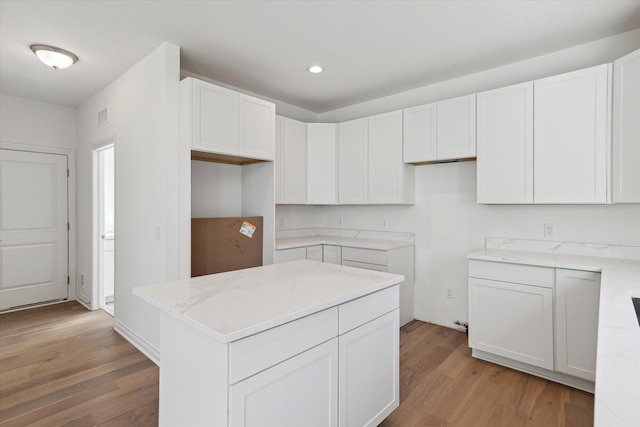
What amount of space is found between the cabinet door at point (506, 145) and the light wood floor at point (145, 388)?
147 cm

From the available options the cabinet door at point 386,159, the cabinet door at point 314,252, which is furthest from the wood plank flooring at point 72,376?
the cabinet door at point 386,159

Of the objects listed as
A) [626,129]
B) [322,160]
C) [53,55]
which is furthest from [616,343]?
[53,55]

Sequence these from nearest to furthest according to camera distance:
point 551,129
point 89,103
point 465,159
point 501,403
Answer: point 501,403
point 551,129
point 465,159
point 89,103

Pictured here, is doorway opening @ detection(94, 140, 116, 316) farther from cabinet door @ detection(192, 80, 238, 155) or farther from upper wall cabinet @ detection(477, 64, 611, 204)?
upper wall cabinet @ detection(477, 64, 611, 204)

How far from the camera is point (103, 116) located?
147 inches

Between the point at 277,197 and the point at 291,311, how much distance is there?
2620 mm

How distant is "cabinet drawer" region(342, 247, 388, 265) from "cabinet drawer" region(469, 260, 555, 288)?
2.99 feet

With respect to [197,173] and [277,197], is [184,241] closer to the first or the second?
[197,173]

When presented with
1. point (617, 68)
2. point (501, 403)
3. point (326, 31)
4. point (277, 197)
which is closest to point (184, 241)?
point (277, 197)

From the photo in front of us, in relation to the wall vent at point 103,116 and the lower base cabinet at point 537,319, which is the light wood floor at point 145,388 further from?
the wall vent at point 103,116

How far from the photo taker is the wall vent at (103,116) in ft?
12.0

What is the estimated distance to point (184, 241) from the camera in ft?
9.05

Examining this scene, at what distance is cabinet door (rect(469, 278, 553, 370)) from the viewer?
8.14 ft

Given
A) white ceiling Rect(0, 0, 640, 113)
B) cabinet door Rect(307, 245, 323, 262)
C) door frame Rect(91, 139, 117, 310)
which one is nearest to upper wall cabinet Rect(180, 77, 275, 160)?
white ceiling Rect(0, 0, 640, 113)
